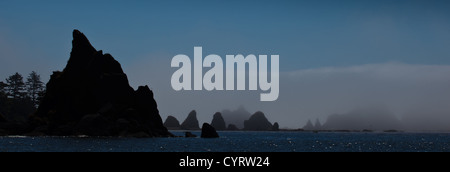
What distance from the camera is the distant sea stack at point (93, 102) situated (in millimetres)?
111562

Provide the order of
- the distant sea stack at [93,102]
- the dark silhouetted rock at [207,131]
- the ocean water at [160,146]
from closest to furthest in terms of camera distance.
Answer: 1. the ocean water at [160,146]
2. the distant sea stack at [93,102]
3. the dark silhouetted rock at [207,131]

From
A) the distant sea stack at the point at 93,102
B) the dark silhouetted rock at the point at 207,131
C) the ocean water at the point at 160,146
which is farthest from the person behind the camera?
the dark silhouetted rock at the point at 207,131

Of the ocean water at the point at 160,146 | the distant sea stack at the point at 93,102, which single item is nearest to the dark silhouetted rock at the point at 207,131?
the distant sea stack at the point at 93,102

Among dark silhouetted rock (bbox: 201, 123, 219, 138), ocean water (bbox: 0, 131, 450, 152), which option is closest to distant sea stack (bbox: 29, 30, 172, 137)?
dark silhouetted rock (bbox: 201, 123, 219, 138)

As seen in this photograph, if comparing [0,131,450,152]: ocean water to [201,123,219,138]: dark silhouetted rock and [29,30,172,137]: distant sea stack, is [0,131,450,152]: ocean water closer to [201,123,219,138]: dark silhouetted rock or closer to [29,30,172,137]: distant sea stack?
[29,30,172,137]: distant sea stack

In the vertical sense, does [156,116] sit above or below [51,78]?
below

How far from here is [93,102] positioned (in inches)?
4675

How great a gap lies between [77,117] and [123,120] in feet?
41.1

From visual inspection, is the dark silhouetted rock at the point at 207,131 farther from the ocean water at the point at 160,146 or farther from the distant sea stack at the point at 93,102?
the ocean water at the point at 160,146

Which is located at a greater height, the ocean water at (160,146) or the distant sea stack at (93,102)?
the distant sea stack at (93,102)

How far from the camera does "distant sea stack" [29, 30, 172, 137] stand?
4392 inches
